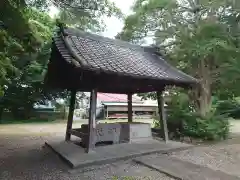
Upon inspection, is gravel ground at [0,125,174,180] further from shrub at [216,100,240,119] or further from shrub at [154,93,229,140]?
shrub at [216,100,240,119]

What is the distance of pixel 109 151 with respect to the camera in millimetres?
6125

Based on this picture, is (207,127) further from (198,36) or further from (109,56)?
(109,56)

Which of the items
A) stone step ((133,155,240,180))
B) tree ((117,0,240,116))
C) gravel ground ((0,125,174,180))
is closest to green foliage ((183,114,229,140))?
tree ((117,0,240,116))

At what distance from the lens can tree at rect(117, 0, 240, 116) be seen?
26.4ft

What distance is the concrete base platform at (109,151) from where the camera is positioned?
206 inches

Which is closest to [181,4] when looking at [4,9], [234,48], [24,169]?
[234,48]

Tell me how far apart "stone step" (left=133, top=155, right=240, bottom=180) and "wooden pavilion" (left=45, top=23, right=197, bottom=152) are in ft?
5.46

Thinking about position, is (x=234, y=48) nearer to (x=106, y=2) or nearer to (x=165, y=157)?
(x=165, y=157)

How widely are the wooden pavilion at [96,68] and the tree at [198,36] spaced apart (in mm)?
1802

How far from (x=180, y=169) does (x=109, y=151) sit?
2075 millimetres

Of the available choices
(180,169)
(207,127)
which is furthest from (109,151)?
(207,127)

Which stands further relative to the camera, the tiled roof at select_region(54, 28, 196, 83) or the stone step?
the tiled roof at select_region(54, 28, 196, 83)

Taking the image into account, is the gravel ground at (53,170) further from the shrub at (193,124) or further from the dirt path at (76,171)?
the shrub at (193,124)

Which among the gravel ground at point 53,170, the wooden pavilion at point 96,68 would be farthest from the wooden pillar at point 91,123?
the gravel ground at point 53,170
